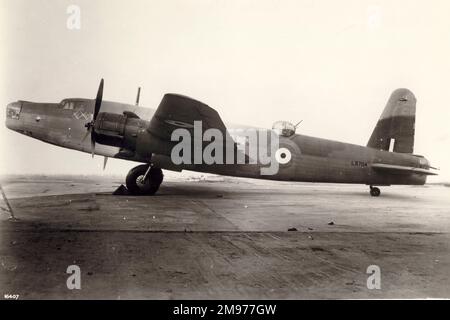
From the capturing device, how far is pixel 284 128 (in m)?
12.1

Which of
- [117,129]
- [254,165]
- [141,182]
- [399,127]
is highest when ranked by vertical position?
[399,127]

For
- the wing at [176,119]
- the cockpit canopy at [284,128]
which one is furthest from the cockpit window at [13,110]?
the cockpit canopy at [284,128]

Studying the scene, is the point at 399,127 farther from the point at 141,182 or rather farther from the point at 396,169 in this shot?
the point at 141,182

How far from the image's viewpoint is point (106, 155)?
1195cm

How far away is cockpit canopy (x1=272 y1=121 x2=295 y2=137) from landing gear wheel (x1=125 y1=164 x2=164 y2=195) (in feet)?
14.2

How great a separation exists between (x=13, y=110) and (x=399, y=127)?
1342cm

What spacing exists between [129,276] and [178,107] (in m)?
7.17

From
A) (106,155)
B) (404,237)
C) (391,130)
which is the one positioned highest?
(391,130)

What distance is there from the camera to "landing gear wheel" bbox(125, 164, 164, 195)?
10.5 meters

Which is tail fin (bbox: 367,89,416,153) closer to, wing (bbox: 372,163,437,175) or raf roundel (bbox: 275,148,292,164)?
wing (bbox: 372,163,437,175)

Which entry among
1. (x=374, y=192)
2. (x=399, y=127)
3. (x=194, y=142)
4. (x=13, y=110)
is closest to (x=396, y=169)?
(x=374, y=192)

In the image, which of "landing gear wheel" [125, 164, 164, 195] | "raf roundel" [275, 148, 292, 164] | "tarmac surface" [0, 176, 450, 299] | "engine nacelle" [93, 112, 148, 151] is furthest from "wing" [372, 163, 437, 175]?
"engine nacelle" [93, 112, 148, 151]

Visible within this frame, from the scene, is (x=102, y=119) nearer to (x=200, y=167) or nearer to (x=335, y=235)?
(x=200, y=167)
